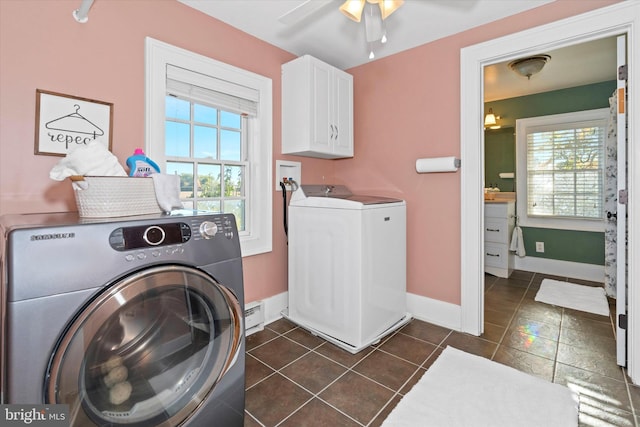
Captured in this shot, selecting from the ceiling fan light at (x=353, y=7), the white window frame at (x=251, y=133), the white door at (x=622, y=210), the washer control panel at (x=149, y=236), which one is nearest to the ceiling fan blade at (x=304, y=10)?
the ceiling fan light at (x=353, y=7)

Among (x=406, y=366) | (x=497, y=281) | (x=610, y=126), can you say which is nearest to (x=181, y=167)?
(x=406, y=366)

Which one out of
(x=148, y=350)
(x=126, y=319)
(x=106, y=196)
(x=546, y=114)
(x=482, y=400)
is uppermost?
(x=546, y=114)

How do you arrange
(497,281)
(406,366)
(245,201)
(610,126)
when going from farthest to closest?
1. (497,281)
2. (610,126)
3. (245,201)
4. (406,366)

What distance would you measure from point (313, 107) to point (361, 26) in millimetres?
699

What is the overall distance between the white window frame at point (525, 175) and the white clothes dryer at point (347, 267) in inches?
109

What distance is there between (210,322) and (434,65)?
256 cm

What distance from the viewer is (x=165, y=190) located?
53.4 inches

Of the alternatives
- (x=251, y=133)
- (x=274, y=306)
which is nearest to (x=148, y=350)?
(x=274, y=306)

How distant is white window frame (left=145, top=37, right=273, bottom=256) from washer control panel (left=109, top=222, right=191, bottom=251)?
3.46ft

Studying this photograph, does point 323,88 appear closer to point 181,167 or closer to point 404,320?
point 181,167

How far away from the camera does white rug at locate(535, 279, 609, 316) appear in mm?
2857

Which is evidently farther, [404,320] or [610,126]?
[610,126]

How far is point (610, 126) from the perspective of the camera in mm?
3160

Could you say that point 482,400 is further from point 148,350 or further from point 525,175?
point 525,175
